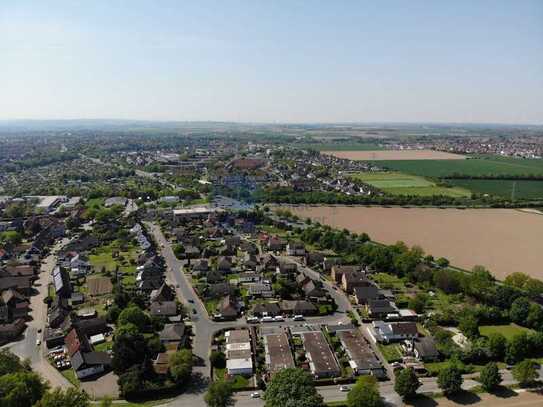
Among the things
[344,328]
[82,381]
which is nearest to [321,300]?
[344,328]

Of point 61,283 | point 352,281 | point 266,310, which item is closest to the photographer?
point 266,310

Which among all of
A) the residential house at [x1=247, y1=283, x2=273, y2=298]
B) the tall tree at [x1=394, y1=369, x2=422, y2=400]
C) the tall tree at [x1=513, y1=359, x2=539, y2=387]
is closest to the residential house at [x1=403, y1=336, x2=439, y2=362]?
the tall tree at [x1=394, y1=369, x2=422, y2=400]

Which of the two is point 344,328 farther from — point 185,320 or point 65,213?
point 65,213

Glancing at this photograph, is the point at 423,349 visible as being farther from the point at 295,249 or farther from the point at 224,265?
the point at 295,249

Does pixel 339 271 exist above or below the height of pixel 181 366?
above

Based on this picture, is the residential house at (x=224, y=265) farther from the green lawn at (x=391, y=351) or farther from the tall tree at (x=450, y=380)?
the tall tree at (x=450, y=380)

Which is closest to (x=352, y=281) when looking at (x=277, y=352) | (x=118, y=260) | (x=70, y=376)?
(x=277, y=352)

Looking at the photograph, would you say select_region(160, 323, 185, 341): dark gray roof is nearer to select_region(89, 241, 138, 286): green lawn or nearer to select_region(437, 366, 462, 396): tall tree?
select_region(89, 241, 138, 286): green lawn

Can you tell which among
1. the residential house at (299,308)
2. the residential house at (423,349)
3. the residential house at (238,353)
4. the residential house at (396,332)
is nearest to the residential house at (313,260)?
the residential house at (299,308)
